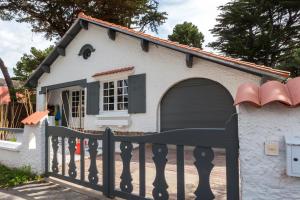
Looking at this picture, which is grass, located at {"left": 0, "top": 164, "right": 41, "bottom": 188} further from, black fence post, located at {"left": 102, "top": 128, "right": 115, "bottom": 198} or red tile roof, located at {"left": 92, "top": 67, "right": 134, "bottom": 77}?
red tile roof, located at {"left": 92, "top": 67, "right": 134, "bottom": 77}

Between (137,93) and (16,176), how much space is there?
5.90 meters

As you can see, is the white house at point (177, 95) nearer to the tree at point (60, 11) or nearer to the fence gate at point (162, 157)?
the fence gate at point (162, 157)

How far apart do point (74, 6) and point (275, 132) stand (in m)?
19.8

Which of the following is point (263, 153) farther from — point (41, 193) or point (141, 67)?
point (141, 67)

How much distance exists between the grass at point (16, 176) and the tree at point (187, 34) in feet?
81.2

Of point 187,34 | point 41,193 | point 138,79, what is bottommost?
point 41,193

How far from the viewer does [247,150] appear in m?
3.03

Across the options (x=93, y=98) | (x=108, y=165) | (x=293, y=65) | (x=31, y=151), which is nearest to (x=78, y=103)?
Result: (x=93, y=98)

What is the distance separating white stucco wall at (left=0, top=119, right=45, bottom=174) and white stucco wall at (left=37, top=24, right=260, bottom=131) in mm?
5064

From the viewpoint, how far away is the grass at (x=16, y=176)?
5.93 m

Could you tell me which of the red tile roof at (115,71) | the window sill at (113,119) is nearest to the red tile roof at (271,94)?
the red tile roof at (115,71)

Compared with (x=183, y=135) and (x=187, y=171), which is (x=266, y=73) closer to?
(x=187, y=171)

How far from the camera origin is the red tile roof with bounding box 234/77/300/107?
9.07ft

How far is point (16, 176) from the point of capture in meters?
6.23
